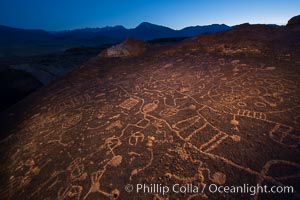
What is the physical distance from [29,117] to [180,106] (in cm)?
295

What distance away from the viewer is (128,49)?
657 cm

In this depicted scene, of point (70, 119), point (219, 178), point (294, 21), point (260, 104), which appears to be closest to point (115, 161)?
point (219, 178)

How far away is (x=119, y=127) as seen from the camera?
2.63 m

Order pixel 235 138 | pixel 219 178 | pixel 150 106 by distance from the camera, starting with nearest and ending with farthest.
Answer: pixel 219 178 → pixel 235 138 → pixel 150 106

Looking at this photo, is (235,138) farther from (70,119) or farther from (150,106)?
(70,119)

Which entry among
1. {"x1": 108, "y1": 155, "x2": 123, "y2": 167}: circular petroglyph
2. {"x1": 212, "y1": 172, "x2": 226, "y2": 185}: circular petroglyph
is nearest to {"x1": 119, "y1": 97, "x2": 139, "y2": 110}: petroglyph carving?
{"x1": 108, "y1": 155, "x2": 123, "y2": 167}: circular petroglyph

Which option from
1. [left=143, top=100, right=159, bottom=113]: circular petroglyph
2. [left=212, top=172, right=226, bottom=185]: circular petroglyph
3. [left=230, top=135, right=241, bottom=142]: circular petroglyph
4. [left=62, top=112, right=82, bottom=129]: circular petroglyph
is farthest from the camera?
[left=62, top=112, right=82, bottom=129]: circular petroglyph

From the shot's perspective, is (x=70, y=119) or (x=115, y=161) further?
(x=70, y=119)

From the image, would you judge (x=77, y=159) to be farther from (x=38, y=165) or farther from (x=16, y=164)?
(x=16, y=164)

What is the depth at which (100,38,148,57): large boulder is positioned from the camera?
6.47 meters

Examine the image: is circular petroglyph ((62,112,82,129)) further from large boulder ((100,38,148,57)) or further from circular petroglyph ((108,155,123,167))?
large boulder ((100,38,148,57))

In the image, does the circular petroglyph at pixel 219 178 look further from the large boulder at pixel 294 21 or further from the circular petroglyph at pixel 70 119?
the large boulder at pixel 294 21

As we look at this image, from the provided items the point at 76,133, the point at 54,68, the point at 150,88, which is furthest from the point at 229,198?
the point at 54,68

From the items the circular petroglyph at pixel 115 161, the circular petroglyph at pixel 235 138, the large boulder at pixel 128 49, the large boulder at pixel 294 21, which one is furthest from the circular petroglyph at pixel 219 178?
the large boulder at pixel 294 21
